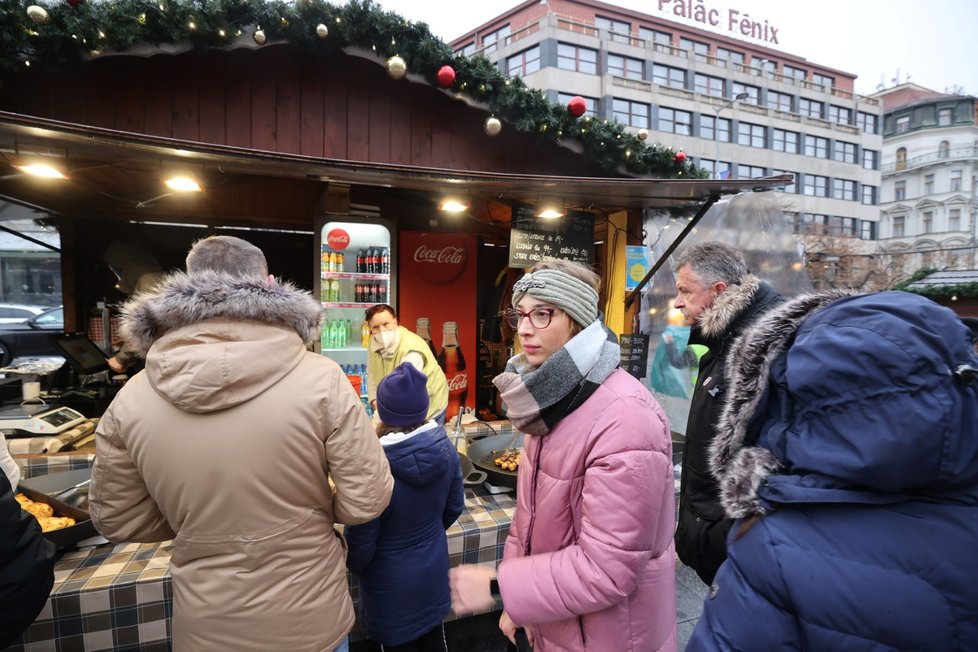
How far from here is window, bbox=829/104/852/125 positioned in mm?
43500

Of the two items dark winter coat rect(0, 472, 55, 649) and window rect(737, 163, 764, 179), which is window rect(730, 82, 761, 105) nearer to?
window rect(737, 163, 764, 179)

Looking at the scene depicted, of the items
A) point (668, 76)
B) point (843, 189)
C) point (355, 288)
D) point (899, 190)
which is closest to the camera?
point (355, 288)

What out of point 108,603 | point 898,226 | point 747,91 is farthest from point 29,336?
point 898,226

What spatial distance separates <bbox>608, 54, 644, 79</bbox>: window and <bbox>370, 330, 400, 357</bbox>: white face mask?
38.9 metres

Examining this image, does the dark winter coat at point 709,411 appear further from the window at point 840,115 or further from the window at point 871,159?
the window at point 871,159

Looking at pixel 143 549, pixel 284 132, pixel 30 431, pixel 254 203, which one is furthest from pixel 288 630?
pixel 254 203

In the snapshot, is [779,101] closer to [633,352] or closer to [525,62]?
[525,62]

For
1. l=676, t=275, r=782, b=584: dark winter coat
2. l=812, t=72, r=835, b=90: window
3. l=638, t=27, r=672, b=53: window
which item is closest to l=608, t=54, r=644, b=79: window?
l=638, t=27, r=672, b=53: window

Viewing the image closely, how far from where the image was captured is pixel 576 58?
1384 inches

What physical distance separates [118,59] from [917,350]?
623cm

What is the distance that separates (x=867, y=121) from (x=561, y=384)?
60.0 m

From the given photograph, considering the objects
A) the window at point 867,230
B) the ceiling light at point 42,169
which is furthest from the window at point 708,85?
the ceiling light at point 42,169

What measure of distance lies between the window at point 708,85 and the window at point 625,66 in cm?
542

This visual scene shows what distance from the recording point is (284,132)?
5105 millimetres
